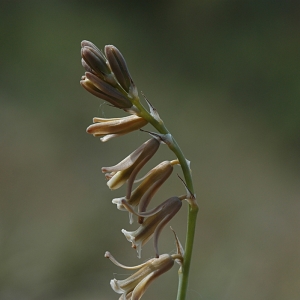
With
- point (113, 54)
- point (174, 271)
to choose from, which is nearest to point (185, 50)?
point (174, 271)

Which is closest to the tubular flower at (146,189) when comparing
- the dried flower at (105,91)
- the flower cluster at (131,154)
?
the flower cluster at (131,154)

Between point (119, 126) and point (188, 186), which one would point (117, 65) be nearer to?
point (119, 126)

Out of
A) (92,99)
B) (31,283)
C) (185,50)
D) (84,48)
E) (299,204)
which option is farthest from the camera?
(185,50)

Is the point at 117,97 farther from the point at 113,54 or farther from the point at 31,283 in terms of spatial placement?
the point at 31,283

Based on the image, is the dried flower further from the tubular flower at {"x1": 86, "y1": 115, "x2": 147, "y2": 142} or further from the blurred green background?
the blurred green background

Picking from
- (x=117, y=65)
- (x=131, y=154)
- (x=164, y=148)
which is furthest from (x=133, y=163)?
(x=164, y=148)

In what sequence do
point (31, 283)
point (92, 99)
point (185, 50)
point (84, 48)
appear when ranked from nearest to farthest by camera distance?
1. point (84, 48)
2. point (31, 283)
3. point (92, 99)
4. point (185, 50)

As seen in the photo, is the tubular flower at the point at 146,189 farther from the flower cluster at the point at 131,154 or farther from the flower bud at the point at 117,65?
the flower bud at the point at 117,65
